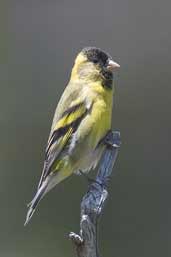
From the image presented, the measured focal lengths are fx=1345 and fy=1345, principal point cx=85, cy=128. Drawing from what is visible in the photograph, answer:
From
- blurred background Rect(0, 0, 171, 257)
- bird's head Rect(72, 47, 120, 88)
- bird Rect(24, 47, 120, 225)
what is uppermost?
bird's head Rect(72, 47, 120, 88)

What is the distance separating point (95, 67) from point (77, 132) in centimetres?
A: 42

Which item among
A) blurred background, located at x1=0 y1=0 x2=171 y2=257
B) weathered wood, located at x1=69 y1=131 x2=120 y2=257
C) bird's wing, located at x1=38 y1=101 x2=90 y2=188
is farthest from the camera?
blurred background, located at x1=0 y1=0 x2=171 y2=257

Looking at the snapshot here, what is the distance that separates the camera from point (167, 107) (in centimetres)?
902

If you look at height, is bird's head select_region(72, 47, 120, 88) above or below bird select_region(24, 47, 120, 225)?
above

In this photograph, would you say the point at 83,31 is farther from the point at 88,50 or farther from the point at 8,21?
the point at 88,50

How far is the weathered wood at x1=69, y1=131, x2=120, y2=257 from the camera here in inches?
181

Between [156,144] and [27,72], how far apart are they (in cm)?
144

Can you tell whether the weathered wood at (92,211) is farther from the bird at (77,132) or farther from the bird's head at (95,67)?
the bird's head at (95,67)

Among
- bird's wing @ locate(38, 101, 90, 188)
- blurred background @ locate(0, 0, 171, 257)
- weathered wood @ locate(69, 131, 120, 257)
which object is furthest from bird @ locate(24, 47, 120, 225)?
blurred background @ locate(0, 0, 171, 257)

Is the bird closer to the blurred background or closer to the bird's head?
the bird's head

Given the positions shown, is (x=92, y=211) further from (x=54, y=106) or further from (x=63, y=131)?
(x=54, y=106)

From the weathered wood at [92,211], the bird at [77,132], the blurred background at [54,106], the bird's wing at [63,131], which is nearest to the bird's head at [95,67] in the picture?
the bird at [77,132]

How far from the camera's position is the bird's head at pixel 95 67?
6.02 m

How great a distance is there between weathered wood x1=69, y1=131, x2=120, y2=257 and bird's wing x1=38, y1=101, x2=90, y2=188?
22.1 inches
